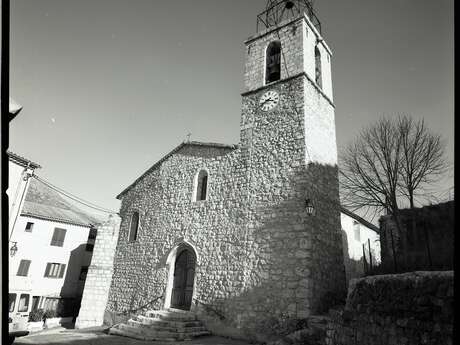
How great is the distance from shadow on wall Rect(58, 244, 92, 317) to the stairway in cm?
1602

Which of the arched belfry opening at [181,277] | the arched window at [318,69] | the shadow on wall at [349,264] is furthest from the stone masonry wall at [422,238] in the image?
the arched belfry opening at [181,277]

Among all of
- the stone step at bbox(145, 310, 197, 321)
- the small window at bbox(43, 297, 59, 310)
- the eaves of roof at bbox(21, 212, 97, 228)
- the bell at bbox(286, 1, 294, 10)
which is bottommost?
the small window at bbox(43, 297, 59, 310)

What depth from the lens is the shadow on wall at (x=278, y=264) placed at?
10.0 m

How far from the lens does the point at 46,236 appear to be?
25.1m

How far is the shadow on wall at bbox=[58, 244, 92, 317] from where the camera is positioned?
24.7 metres

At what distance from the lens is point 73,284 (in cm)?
2611

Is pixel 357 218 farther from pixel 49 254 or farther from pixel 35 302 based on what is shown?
pixel 35 302

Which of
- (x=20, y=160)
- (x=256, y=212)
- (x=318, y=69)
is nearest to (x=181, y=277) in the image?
(x=256, y=212)

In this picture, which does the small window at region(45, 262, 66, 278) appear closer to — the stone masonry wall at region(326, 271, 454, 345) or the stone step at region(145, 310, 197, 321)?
the stone step at region(145, 310, 197, 321)

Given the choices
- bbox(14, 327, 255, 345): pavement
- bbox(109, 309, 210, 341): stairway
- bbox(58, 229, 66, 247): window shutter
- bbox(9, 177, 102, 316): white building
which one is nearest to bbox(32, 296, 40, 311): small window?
bbox(9, 177, 102, 316): white building

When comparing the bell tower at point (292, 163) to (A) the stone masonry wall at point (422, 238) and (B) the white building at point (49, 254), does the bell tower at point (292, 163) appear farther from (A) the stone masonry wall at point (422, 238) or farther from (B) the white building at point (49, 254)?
(B) the white building at point (49, 254)

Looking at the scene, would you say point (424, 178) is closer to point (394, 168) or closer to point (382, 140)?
point (394, 168)

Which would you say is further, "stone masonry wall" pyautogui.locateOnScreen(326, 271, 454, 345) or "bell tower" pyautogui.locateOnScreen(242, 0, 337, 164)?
"bell tower" pyautogui.locateOnScreen(242, 0, 337, 164)

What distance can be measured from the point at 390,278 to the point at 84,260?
2747cm
